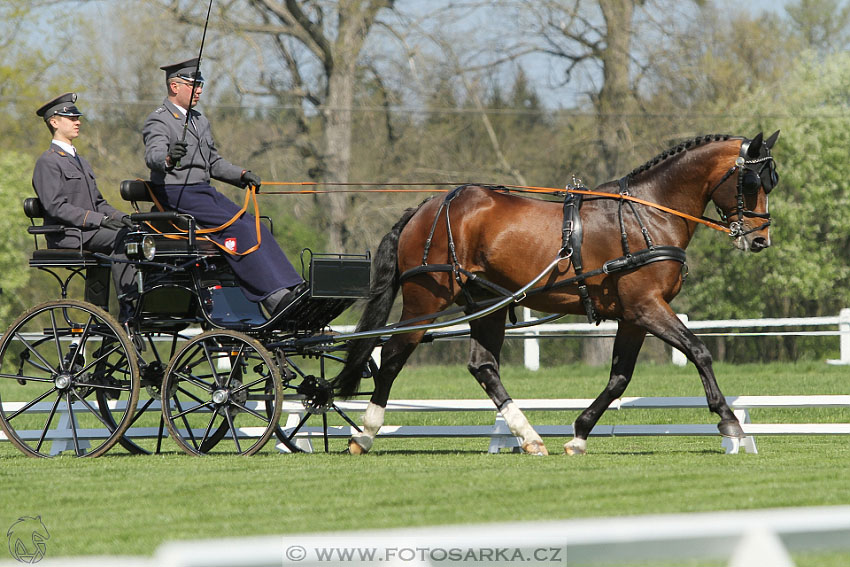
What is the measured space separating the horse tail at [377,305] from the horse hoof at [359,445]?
0.32 m

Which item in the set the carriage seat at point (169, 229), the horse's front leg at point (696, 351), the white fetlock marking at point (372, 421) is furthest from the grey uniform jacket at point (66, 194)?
the horse's front leg at point (696, 351)

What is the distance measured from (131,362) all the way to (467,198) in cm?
246

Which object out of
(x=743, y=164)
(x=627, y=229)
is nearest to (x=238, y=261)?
(x=627, y=229)

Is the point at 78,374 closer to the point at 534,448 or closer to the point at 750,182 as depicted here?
the point at 534,448

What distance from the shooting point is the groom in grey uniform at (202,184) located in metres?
7.25

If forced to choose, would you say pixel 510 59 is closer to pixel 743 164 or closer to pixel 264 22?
pixel 264 22

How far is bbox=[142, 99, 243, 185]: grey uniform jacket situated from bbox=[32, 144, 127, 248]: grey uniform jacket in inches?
20.9

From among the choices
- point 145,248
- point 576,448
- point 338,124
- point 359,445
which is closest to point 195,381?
point 145,248

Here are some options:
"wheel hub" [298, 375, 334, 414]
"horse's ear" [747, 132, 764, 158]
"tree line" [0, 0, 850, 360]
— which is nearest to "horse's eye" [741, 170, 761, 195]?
"horse's ear" [747, 132, 764, 158]

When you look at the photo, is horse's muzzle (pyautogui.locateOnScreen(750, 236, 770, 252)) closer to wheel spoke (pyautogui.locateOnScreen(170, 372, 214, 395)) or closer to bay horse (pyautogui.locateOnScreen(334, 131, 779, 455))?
bay horse (pyautogui.locateOnScreen(334, 131, 779, 455))

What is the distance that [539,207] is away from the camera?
7.51 m

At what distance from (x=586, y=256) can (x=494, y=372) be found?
110 cm

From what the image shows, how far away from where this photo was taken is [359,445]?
759cm

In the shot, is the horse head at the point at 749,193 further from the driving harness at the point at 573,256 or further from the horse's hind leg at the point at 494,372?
the horse's hind leg at the point at 494,372
